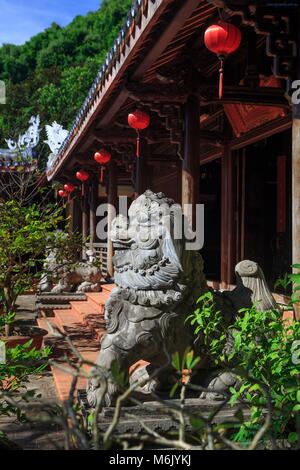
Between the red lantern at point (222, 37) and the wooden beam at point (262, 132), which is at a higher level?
the red lantern at point (222, 37)

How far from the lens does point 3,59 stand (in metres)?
36.0

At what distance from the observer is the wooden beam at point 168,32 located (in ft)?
12.6

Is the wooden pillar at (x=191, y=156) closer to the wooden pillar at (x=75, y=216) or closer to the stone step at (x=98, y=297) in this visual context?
the stone step at (x=98, y=297)

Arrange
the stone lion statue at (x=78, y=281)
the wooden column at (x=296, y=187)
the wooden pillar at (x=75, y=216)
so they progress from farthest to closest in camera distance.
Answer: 1. the wooden pillar at (x=75, y=216)
2. the stone lion statue at (x=78, y=281)
3. the wooden column at (x=296, y=187)

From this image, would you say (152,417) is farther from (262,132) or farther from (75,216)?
(75,216)

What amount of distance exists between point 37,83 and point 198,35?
28403 mm

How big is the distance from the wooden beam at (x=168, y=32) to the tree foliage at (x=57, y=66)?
23.3 m

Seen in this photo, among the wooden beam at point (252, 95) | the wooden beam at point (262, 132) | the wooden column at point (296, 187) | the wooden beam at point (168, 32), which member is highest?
the wooden beam at point (168, 32)

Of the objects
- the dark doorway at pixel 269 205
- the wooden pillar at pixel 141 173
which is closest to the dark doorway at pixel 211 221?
the dark doorway at pixel 269 205

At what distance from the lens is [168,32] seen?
426cm

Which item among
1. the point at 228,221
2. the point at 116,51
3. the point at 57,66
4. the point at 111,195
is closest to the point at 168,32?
the point at 116,51

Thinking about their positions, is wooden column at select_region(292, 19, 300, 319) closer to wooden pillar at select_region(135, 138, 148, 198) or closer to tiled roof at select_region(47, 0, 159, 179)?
tiled roof at select_region(47, 0, 159, 179)

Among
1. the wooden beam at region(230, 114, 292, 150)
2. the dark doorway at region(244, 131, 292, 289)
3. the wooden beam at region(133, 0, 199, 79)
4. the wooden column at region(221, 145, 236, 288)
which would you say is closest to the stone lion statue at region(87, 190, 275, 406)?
the wooden beam at region(133, 0, 199, 79)

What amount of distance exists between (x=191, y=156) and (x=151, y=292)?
2918 millimetres
